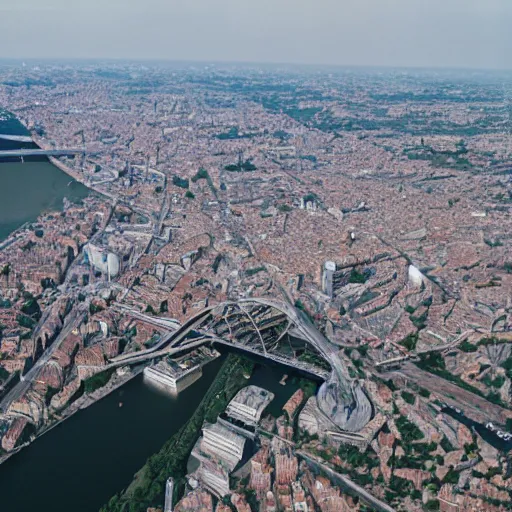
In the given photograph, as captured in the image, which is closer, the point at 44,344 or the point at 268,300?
Answer: the point at 44,344

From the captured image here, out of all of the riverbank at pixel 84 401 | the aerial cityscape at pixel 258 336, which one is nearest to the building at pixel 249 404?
the aerial cityscape at pixel 258 336

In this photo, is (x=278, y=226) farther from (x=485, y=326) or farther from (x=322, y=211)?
(x=485, y=326)

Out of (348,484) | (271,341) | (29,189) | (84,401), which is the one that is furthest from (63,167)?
(348,484)

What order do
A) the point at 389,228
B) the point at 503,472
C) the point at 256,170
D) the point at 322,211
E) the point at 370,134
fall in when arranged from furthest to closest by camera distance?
the point at 370,134 < the point at 256,170 < the point at 322,211 < the point at 389,228 < the point at 503,472

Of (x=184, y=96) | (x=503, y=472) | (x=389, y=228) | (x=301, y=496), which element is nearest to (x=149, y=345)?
(x=301, y=496)

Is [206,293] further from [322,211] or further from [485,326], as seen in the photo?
[322,211]

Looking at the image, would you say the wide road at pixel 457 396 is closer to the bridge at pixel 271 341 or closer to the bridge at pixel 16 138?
the bridge at pixel 271 341

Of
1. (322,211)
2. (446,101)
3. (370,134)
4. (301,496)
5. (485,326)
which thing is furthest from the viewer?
(446,101)
